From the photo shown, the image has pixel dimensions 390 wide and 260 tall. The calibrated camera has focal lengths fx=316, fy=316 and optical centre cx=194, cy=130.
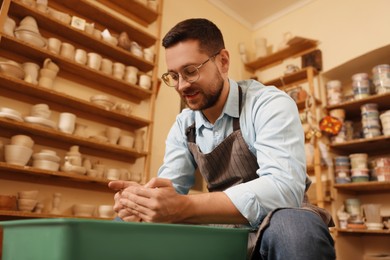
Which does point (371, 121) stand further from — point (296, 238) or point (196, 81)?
point (296, 238)

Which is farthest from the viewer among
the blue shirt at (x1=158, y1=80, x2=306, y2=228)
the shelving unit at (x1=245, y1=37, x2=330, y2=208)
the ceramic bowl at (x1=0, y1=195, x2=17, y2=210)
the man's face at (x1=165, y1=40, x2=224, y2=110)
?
the shelving unit at (x1=245, y1=37, x2=330, y2=208)

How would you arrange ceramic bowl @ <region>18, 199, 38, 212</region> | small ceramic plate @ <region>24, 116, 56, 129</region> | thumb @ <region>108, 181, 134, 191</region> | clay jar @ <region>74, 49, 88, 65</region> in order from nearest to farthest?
1. thumb @ <region>108, 181, 134, 191</region>
2. ceramic bowl @ <region>18, 199, 38, 212</region>
3. small ceramic plate @ <region>24, 116, 56, 129</region>
4. clay jar @ <region>74, 49, 88, 65</region>

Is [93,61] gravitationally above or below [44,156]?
above

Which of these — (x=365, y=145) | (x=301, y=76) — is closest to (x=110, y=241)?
(x=365, y=145)

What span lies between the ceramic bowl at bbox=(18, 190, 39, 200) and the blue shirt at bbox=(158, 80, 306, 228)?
114 centimetres

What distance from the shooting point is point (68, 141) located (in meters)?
2.29

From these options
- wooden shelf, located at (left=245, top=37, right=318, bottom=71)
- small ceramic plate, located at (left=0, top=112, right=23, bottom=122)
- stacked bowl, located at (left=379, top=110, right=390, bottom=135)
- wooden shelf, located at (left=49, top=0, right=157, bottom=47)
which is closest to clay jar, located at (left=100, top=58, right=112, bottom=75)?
wooden shelf, located at (left=49, top=0, right=157, bottom=47)

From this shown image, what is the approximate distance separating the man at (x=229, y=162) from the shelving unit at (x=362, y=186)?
213 cm

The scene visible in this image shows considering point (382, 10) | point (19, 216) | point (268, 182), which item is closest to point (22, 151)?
point (19, 216)

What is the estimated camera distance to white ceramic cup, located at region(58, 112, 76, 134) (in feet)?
7.27

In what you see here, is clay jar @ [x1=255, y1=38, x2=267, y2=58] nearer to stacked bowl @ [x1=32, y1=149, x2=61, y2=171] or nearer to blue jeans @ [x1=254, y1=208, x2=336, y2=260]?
stacked bowl @ [x1=32, y1=149, x2=61, y2=171]

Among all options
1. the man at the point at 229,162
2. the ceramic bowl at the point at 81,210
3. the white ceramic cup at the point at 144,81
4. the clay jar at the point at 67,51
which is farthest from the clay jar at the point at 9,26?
the man at the point at 229,162

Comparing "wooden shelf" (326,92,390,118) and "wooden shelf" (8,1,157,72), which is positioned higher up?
"wooden shelf" (8,1,157,72)

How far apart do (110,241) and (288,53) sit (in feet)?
11.9
